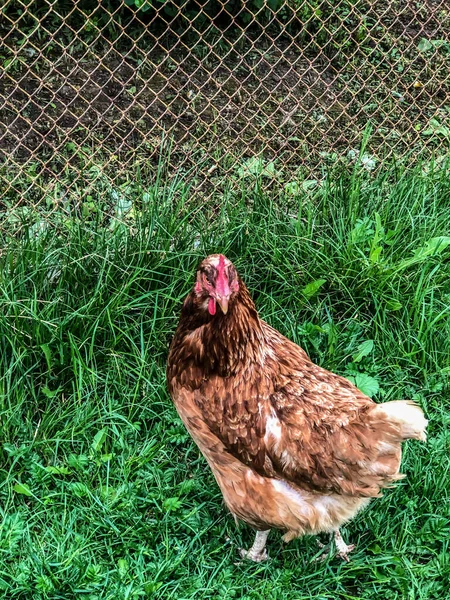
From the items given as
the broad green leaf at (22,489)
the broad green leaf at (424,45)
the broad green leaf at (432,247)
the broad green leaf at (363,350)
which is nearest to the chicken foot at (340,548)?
the broad green leaf at (363,350)

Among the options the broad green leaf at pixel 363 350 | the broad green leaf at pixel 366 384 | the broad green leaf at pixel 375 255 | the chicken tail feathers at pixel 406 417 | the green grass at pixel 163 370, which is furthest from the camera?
the broad green leaf at pixel 375 255

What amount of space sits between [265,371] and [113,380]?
35.4 inches

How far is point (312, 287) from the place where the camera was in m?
3.35

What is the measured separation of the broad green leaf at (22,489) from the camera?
2795 millimetres

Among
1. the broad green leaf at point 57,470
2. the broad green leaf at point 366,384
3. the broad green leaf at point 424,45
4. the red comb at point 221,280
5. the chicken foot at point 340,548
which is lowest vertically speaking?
the broad green leaf at point 57,470

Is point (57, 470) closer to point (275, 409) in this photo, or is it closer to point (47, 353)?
point (47, 353)

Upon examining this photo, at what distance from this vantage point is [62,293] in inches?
127

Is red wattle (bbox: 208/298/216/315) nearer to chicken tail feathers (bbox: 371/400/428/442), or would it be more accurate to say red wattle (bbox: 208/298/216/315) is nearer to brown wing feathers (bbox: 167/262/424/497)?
brown wing feathers (bbox: 167/262/424/497)

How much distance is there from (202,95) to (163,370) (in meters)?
2.41

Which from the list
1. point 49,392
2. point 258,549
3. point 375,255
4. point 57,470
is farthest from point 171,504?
point 375,255

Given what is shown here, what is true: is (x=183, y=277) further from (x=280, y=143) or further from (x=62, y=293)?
(x=280, y=143)

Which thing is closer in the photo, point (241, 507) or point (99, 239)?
point (241, 507)

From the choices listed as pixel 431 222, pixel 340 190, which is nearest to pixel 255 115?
pixel 340 190

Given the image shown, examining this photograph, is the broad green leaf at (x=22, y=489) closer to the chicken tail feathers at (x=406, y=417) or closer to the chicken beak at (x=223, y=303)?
the chicken beak at (x=223, y=303)
